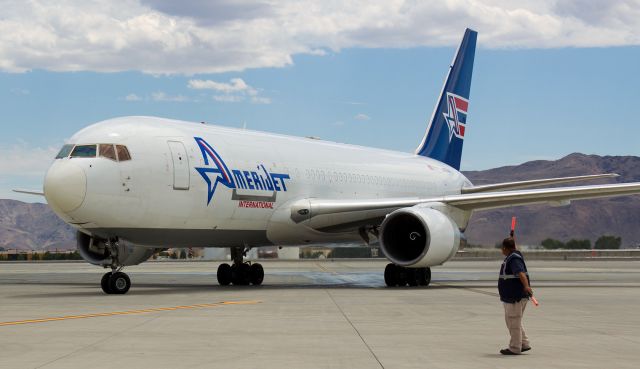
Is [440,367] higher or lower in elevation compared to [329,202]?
lower

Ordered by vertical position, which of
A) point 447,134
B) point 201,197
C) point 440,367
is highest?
point 447,134

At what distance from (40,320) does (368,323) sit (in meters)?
4.56

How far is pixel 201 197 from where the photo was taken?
20.0m

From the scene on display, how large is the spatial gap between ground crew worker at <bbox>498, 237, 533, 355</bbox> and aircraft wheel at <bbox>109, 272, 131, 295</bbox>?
10520mm

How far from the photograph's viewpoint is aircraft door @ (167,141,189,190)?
64.1ft

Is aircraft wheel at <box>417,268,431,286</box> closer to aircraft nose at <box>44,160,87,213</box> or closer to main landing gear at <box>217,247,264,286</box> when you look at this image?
main landing gear at <box>217,247,264,286</box>

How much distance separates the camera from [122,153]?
1881 centimetres

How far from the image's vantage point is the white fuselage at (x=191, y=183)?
60.0ft

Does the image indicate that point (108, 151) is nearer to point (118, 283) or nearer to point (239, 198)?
point (118, 283)

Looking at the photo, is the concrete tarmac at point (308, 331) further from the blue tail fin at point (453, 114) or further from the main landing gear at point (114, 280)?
the blue tail fin at point (453, 114)

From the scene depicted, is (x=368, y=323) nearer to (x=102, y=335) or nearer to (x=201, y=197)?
(x=102, y=335)

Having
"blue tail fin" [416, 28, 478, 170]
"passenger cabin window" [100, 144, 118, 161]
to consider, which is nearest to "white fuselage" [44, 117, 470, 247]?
"passenger cabin window" [100, 144, 118, 161]

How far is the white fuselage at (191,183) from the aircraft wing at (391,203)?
0.53 metres

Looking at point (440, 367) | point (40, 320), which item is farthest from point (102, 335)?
point (440, 367)
